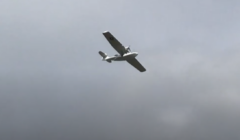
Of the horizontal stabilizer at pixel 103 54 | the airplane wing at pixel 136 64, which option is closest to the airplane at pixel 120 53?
the airplane wing at pixel 136 64

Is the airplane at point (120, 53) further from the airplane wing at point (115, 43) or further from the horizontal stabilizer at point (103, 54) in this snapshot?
the horizontal stabilizer at point (103, 54)

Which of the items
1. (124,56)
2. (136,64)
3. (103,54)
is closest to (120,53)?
(124,56)

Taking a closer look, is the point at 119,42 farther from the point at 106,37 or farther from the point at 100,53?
the point at 100,53

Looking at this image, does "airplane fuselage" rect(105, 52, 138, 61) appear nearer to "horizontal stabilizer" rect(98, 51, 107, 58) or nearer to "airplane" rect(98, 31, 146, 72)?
"airplane" rect(98, 31, 146, 72)

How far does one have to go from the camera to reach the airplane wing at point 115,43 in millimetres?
76625

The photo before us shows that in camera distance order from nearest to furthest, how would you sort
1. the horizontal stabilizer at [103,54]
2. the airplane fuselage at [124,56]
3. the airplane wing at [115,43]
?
the airplane wing at [115,43], the airplane fuselage at [124,56], the horizontal stabilizer at [103,54]

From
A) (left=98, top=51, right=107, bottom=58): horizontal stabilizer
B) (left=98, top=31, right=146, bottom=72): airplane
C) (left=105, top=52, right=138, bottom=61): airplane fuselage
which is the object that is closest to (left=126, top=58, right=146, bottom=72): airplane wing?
(left=98, top=31, right=146, bottom=72): airplane

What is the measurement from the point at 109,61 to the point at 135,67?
24.2 feet

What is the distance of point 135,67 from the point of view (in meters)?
88.5

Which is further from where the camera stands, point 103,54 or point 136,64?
point 103,54

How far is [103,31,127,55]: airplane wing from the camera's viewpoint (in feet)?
251

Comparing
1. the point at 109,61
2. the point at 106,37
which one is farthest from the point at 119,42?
the point at 109,61

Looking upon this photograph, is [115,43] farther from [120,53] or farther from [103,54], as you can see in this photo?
[103,54]

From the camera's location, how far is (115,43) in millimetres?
78625
